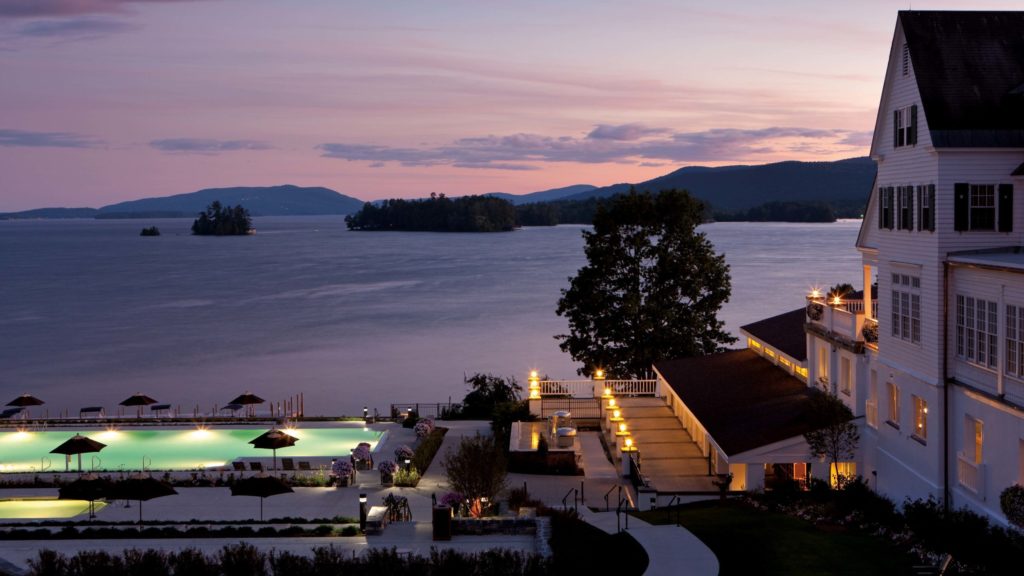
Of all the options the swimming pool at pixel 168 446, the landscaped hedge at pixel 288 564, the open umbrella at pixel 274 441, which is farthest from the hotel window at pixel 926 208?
the swimming pool at pixel 168 446

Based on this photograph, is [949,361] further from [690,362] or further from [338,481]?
[690,362]

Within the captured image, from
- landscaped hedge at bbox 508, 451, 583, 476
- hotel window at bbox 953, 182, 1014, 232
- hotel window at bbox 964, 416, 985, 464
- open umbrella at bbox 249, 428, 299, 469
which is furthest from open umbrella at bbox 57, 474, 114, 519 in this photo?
hotel window at bbox 953, 182, 1014, 232

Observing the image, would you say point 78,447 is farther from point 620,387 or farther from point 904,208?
point 904,208

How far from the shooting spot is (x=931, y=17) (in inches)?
1075

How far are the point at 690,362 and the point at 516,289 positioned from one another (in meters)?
104

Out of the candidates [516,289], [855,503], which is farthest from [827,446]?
[516,289]

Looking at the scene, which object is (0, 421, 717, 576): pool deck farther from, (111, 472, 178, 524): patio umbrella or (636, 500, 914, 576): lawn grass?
(111, 472, 178, 524): patio umbrella

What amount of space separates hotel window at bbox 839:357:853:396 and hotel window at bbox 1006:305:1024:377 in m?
10.4

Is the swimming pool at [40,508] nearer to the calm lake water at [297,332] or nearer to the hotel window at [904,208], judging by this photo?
the hotel window at [904,208]

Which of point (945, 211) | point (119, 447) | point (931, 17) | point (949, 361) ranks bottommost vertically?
point (119, 447)

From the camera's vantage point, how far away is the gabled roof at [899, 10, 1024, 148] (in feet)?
82.9

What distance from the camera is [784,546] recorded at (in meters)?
24.2

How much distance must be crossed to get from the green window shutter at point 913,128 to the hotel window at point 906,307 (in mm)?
3310

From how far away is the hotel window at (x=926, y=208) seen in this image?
2538 centimetres
